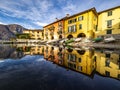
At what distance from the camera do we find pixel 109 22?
37000mm

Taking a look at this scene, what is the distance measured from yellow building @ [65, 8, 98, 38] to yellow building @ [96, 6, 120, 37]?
2294 millimetres

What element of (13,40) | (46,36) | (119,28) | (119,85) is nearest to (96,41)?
(119,28)

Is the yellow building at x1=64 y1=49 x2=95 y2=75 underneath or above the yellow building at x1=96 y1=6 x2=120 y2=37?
underneath

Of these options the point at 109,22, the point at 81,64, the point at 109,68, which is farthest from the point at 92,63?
the point at 109,22

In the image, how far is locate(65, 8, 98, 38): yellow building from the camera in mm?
37281

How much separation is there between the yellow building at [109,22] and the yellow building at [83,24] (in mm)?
2294

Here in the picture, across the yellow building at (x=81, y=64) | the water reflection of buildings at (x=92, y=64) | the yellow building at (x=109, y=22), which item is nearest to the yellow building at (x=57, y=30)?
the yellow building at (x=109, y=22)

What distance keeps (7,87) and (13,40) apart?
73.9 meters

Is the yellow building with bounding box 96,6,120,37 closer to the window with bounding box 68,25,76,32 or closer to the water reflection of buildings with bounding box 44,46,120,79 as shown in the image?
the window with bounding box 68,25,76,32

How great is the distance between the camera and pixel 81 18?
40.1 metres

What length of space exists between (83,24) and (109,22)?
9092 millimetres

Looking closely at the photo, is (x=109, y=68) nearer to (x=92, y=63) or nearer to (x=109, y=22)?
(x=92, y=63)

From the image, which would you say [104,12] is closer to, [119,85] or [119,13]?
[119,13]

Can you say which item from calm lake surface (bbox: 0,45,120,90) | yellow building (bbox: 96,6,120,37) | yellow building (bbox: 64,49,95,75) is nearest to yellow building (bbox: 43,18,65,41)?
yellow building (bbox: 96,6,120,37)
